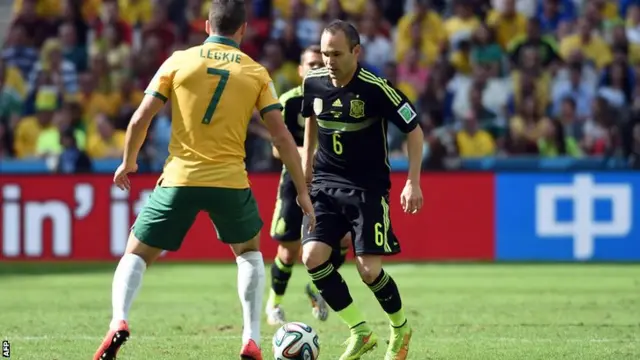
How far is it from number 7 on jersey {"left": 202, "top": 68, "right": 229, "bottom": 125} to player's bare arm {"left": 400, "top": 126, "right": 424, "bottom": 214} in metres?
1.41

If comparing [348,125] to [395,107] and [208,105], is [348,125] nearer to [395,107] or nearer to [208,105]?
[395,107]

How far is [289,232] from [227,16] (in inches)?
150

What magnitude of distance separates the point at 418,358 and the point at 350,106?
1.73 meters

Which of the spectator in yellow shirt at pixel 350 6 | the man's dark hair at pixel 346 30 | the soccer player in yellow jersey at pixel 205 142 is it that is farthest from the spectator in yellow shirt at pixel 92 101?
the soccer player in yellow jersey at pixel 205 142

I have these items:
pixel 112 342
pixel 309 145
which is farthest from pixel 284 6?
pixel 112 342

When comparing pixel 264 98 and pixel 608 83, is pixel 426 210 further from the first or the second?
pixel 264 98

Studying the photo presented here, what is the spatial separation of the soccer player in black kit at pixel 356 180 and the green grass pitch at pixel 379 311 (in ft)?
1.66

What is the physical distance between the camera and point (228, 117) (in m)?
7.36

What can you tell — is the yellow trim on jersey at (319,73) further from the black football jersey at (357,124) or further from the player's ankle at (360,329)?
the player's ankle at (360,329)

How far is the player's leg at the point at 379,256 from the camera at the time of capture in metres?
8.20

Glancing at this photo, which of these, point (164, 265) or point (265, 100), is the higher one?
point (265, 100)

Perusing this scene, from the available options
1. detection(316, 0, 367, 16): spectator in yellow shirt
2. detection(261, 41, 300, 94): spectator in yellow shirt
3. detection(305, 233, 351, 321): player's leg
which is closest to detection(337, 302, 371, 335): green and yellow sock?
detection(305, 233, 351, 321): player's leg

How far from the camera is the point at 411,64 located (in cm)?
1992

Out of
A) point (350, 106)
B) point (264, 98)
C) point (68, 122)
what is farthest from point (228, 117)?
point (68, 122)
